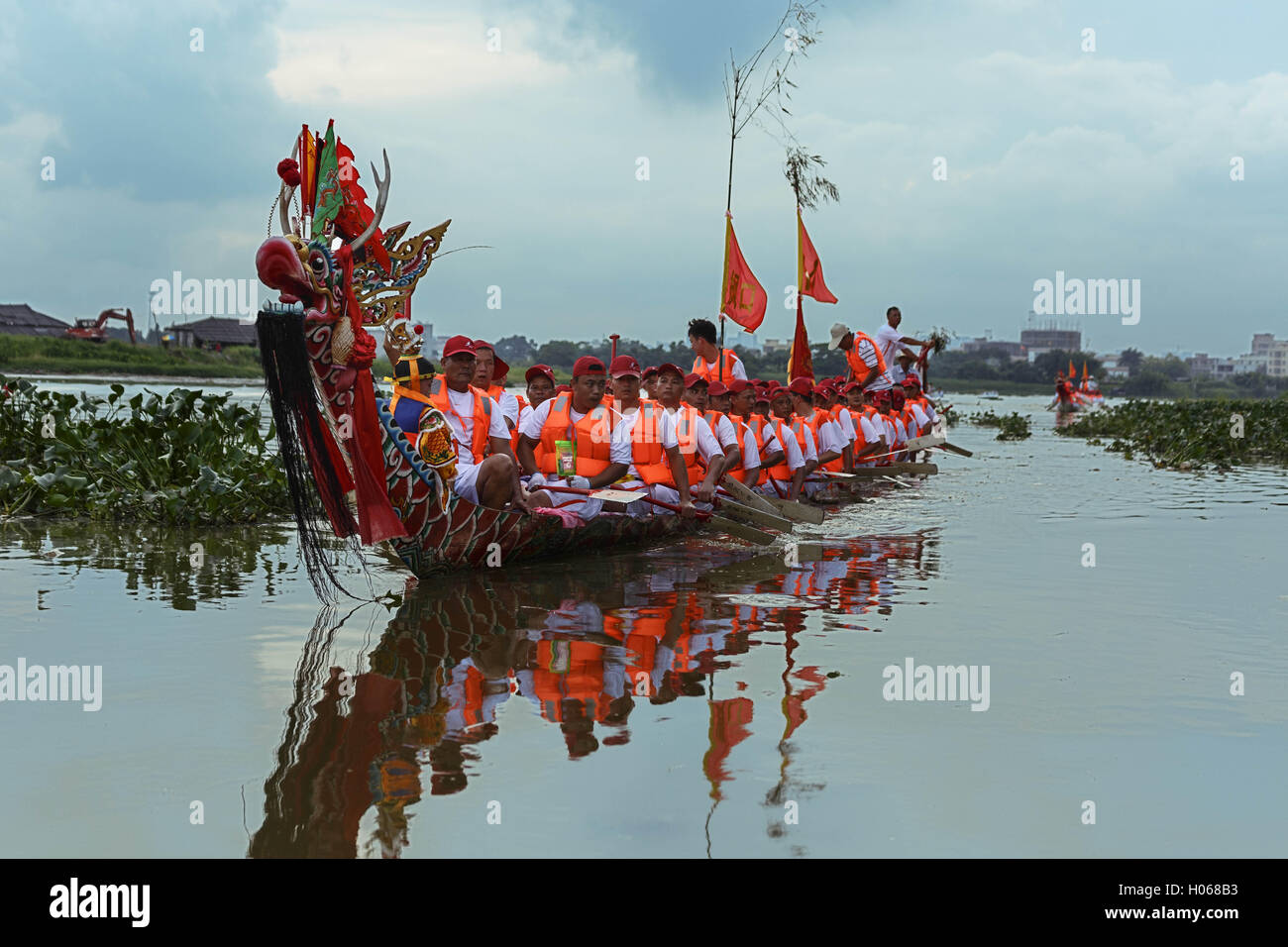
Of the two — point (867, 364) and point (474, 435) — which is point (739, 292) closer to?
point (867, 364)

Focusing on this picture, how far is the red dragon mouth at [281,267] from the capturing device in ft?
20.3

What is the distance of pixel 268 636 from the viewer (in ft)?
21.5

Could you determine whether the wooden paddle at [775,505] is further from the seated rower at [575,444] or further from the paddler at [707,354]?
the paddler at [707,354]

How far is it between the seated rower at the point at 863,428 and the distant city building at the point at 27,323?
182 feet

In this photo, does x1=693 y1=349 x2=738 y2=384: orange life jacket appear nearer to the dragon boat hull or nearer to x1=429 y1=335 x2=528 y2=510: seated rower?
the dragon boat hull

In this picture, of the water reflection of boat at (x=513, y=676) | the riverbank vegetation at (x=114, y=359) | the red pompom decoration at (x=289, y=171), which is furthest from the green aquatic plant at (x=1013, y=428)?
the riverbank vegetation at (x=114, y=359)

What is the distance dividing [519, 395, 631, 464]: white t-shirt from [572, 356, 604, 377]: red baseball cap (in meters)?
0.41

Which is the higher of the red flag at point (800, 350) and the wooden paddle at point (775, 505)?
the red flag at point (800, 350)

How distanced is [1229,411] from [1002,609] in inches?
986

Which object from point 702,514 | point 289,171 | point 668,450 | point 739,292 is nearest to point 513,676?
point 289,171

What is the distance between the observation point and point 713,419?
1141 cm

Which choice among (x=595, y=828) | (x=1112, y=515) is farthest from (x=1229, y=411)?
(x=595, y=828)

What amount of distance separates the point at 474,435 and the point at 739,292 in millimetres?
7516
